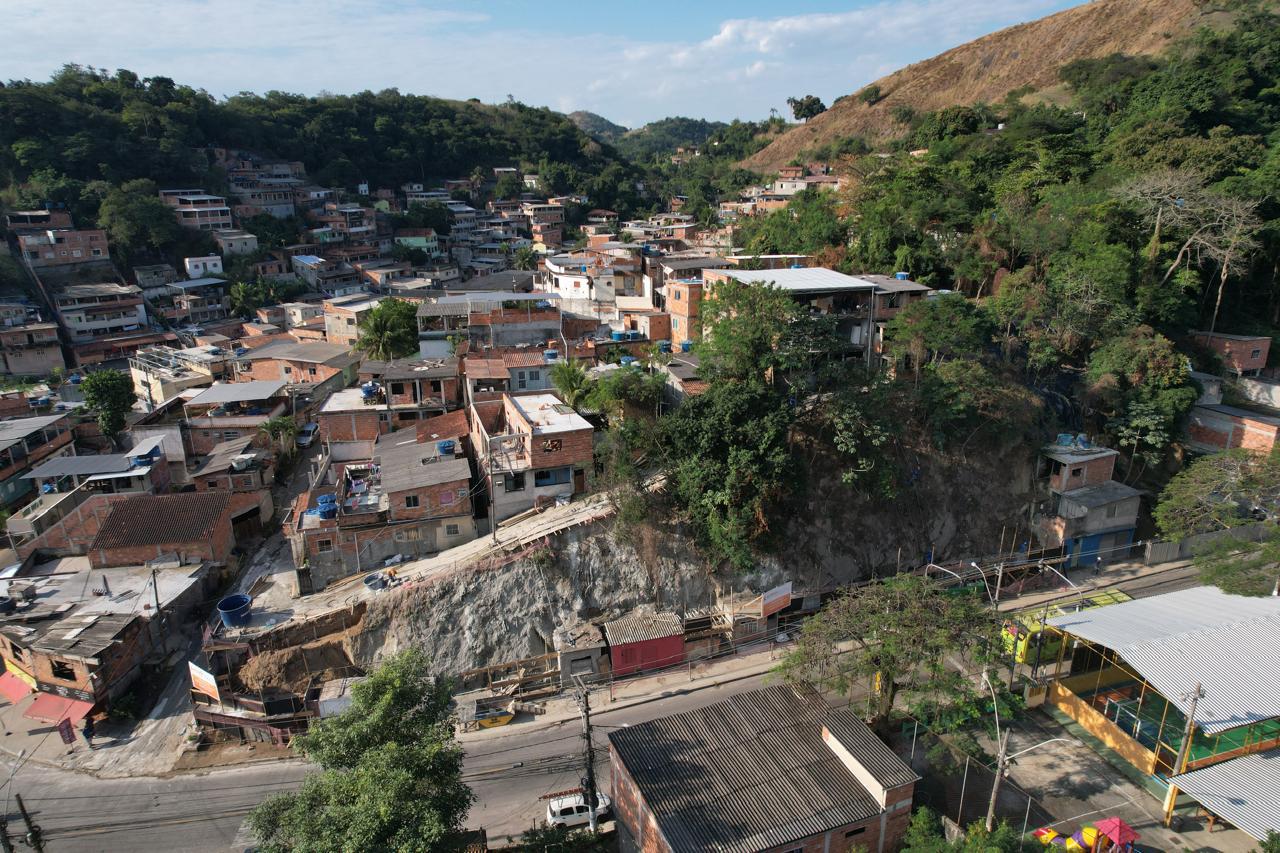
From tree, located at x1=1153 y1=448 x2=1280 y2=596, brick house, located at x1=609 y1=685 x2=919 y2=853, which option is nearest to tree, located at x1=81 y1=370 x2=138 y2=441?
brick house, located at x1=609 y1=685 x2=919 y2=853

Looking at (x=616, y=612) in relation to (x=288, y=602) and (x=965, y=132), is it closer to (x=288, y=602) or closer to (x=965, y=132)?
(x=288, y=602)

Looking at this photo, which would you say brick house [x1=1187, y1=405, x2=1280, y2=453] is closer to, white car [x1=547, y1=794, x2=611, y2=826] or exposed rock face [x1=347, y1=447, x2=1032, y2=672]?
exposed rock face [x1=347, y1=447, x2=1032, y2=672]

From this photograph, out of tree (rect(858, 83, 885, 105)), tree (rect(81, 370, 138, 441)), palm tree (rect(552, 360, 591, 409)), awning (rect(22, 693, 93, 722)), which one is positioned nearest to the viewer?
awning (rect(22, 693, 93, 722))

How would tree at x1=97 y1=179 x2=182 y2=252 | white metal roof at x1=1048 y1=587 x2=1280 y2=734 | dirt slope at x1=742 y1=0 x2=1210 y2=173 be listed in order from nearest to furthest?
white metal roof at x1=1048 y1=587 x2=1280 y2=734 < tree at x1=97 y1=179 x2=182 y2=252 < dirt slope at x1=742 y1=0 x2=1210 y2=173

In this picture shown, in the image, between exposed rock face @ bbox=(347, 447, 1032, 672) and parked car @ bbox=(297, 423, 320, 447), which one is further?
parked car @ bbox=(297, 423, 320, 447)

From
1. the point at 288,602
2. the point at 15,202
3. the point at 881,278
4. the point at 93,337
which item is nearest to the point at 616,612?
the point at 288,602

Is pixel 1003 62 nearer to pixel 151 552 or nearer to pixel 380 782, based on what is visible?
pixel 151 552

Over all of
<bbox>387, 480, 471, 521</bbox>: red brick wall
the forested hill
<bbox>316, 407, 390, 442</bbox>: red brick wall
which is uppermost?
the forested hill

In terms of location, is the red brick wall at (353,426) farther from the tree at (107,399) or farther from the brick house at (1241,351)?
the brick house at (1241,351)
